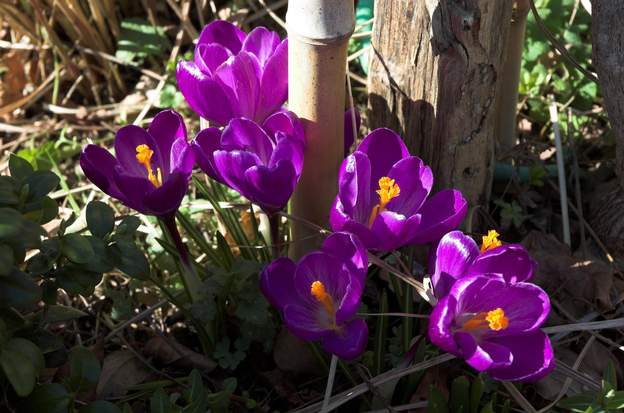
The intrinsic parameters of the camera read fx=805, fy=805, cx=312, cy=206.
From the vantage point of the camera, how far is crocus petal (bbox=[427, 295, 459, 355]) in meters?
1.11

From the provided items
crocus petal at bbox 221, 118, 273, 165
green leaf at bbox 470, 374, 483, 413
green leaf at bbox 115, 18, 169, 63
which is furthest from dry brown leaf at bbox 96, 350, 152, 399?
green leaf at bbox 115, 18, 169, 63

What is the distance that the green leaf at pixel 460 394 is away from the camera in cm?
129

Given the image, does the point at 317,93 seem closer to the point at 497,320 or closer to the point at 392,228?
the point at 392,228

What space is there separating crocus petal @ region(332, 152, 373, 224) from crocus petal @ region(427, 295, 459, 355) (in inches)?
8.7

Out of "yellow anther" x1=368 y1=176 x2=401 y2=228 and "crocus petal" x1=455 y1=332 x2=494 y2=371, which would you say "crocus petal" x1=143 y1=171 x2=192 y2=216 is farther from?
"crocus petal" x1=455 y1=332 x2=494 y2=371

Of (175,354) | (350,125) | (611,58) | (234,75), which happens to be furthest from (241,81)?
(611,58)

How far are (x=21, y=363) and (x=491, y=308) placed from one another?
2.15 feet

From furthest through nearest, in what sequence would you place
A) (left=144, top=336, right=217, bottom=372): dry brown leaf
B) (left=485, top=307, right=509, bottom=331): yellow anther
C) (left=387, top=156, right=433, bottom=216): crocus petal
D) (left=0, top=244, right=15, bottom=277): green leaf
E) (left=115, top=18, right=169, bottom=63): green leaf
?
1. (left=115, top=18, right=169, bottom=63): green leaf
2. (left=144, top=336, right=217, bottom=372): dry brown leaf
3. (left=387, top=156, right=433, bottom=216): crocus petal
4. (left=485, top=307, right=509, bottom=331): yellow anther
5. (left=0, top=244, right=15, bottom=277): green leaf

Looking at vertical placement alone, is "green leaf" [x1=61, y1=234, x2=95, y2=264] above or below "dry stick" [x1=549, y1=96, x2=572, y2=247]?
above

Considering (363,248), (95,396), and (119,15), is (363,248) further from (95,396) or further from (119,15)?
(119,15)

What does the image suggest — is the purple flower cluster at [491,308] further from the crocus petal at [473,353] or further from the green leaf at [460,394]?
the green leaf at [460,394]

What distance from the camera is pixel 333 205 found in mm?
1247

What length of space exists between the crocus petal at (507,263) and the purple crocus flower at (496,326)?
0.03 m

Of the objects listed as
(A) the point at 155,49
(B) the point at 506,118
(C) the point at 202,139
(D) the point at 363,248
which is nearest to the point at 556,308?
(B) the point at 506,118
